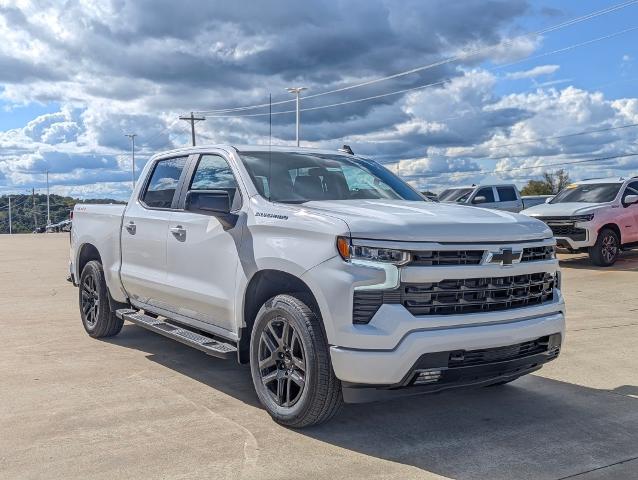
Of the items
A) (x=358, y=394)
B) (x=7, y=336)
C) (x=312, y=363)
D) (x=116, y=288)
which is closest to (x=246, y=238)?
(x=312, y=363)

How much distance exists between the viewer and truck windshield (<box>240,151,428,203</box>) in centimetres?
522

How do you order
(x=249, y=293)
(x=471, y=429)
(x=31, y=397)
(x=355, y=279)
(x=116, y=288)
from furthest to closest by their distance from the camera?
(x=116, y=288)
(x=31, y=397)
(x=249, y=293)
(x=471, y=429)
(x=355, y=279)

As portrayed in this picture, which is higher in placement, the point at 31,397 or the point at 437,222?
the point at 437,222

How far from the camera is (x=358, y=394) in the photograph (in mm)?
4055

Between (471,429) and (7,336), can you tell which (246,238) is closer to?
(471,429)

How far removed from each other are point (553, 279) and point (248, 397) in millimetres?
2443

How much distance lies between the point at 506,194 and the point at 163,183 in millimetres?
17059

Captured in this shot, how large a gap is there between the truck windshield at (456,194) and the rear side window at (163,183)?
15590mm

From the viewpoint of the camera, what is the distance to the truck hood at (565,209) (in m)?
14.4

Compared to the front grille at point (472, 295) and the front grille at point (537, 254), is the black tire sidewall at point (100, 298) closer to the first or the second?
the front grille at point (472, 295)

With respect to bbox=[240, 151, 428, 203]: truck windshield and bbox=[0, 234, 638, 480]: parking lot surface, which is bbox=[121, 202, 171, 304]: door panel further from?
bbox=[240, 151, 428, 203]: truck windshield

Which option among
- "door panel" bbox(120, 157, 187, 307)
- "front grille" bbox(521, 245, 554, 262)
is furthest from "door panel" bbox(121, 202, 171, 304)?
"front grille" bbox(521, 245, 554, 262)

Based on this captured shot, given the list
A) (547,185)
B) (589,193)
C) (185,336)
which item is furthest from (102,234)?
(547,185)

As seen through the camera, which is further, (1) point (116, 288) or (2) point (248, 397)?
(1) point (116, 288)
